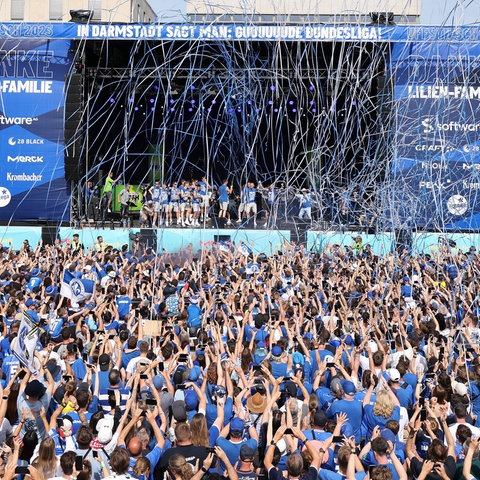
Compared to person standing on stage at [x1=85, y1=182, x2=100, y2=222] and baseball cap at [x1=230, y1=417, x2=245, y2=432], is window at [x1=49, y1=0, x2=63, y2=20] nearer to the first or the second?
person standing on stage at [x1=85, y1=182, x2=100, y2=222]

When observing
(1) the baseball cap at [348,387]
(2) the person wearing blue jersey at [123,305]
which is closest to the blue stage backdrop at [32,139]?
(2) the person wearing blue jersey at [123,305]

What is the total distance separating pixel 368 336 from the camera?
854 cm

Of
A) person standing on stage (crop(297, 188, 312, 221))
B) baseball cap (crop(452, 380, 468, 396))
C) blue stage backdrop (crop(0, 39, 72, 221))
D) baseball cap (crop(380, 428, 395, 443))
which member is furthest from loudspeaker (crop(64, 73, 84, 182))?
baseball cap (crop(380, 428, 395, 443))

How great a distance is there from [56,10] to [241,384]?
154 feet

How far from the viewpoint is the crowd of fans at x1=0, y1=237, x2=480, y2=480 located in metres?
5.20

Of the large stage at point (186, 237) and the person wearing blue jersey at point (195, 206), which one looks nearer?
the large stage at point (186, 237)

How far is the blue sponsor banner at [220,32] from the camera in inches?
723

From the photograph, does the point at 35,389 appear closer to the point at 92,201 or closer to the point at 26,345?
the point at 26,345

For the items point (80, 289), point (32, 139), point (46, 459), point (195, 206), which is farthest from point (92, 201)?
point (46, 459)

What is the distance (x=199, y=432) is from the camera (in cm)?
539

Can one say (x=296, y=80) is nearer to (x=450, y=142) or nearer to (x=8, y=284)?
(x=450, y=142)

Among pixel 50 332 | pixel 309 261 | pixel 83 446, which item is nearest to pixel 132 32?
pixel 309 261

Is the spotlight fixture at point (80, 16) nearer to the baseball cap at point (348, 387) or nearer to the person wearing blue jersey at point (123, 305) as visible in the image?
the person wearing blue jersey at point (123, 305)

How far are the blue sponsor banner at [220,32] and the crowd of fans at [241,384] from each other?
7.79m
